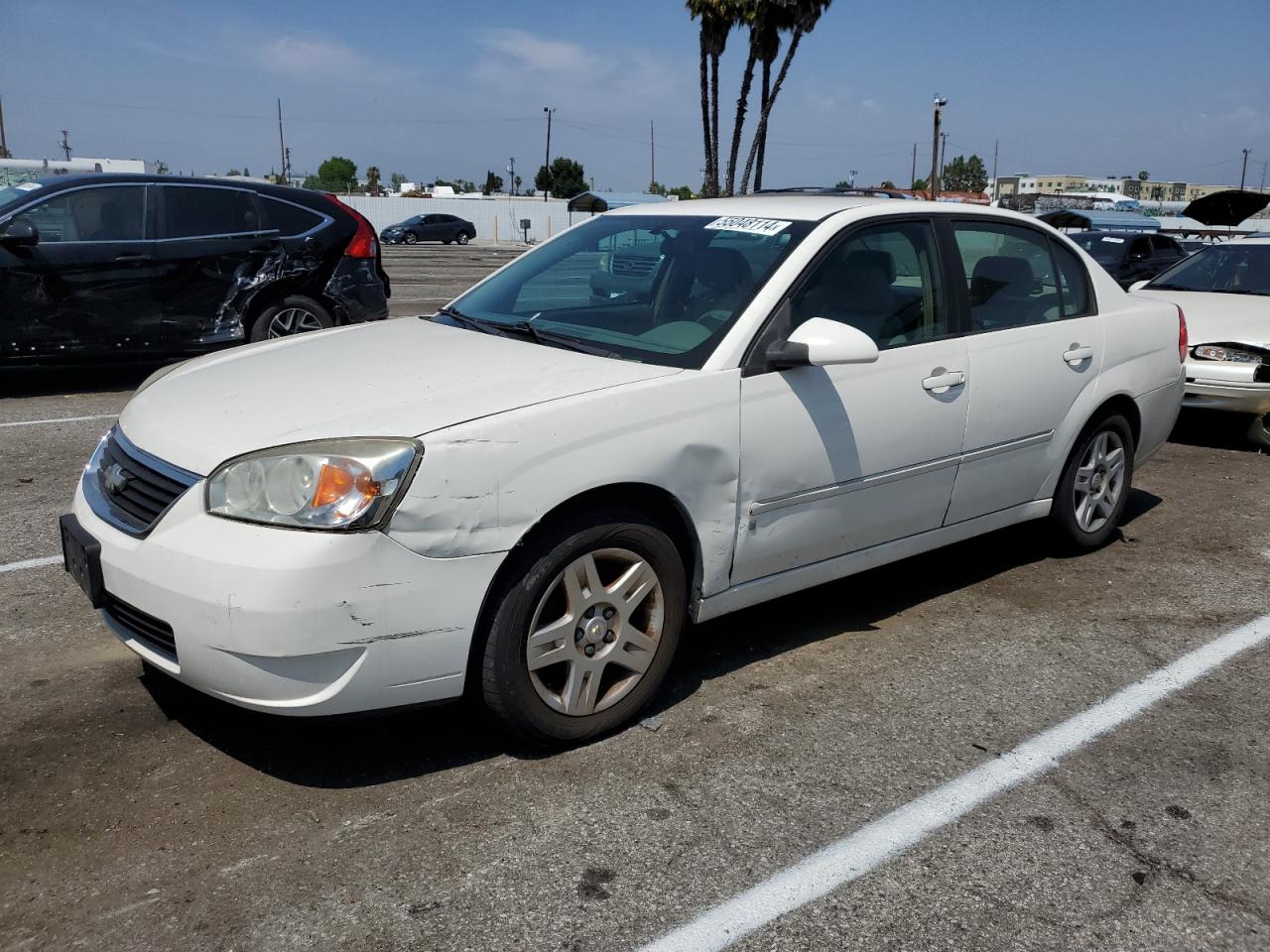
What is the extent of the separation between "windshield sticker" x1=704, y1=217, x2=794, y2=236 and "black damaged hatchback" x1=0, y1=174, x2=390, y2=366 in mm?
5710

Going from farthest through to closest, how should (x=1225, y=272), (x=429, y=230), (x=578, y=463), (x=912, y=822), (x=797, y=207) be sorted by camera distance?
(x=429, y=230), (x=1225, y=272), (x=797, y=207), (x=578, y=463), (x=912, y=822)

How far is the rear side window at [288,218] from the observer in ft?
29.7

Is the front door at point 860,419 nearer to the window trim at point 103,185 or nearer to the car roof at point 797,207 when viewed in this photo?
the car roof at point 797,207

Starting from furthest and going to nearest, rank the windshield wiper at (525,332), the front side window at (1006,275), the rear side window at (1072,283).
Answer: the rear side window at (1072,283) < the front side window at (1006,275) < the windshield wiper at (525,332)

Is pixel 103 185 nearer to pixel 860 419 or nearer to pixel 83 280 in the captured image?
pixel 83 280

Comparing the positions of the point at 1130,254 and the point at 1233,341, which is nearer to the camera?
the point at 1233,341

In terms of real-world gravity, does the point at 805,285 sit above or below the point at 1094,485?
above

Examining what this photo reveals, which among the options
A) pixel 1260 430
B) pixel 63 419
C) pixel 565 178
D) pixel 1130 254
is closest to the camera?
pixel 63 419

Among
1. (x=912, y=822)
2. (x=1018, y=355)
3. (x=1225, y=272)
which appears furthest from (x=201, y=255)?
(x=1225, y=272)

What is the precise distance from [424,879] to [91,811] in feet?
3.12

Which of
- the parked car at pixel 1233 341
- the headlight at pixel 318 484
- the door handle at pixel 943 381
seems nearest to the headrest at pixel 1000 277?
the door handle at pixel 943 381

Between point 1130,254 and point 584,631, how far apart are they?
17.8 meters

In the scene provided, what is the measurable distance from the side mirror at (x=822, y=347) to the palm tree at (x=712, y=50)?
1275 inches

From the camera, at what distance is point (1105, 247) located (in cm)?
1877
